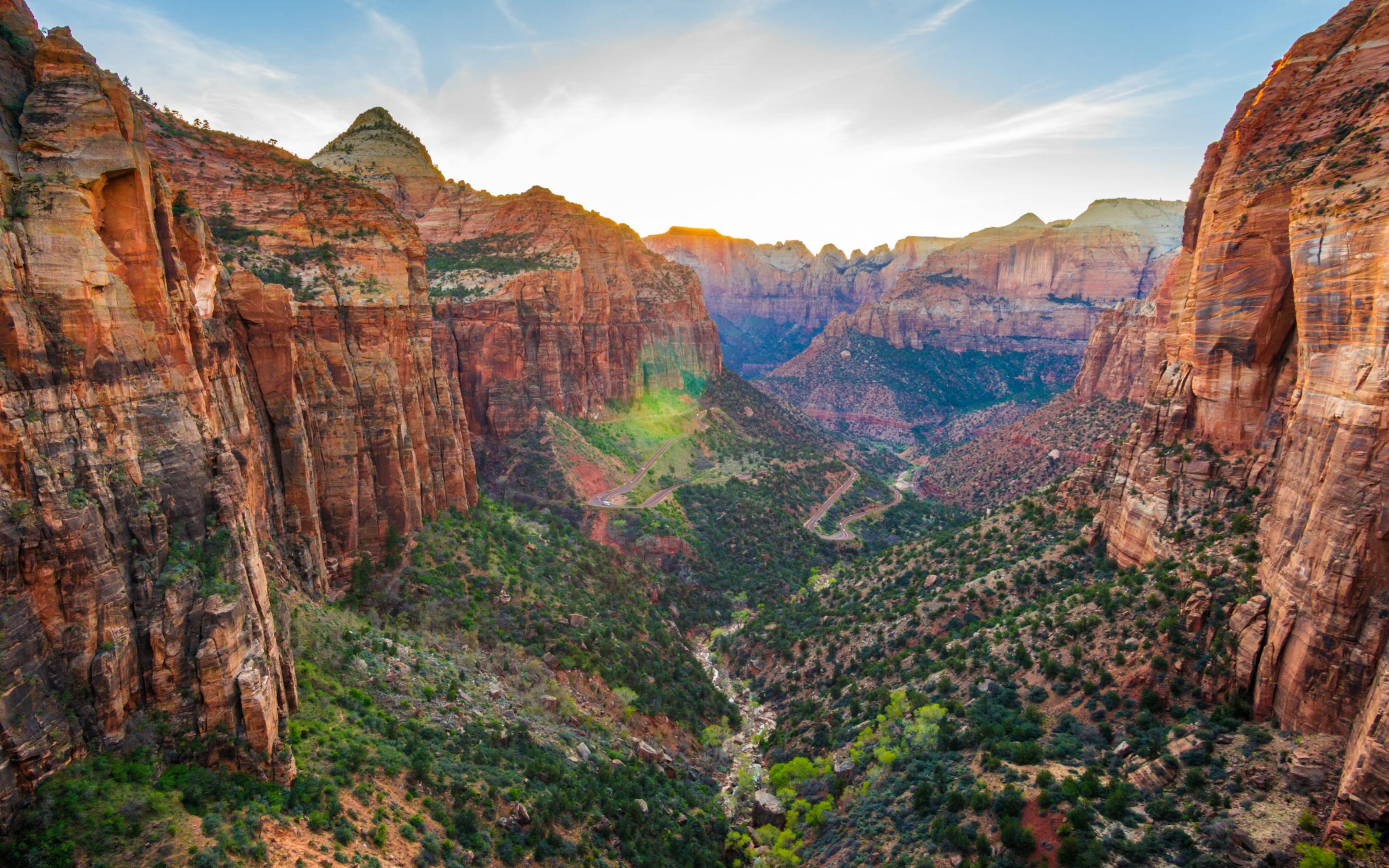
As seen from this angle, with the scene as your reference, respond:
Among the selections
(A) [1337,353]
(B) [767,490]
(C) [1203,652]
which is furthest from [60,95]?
(B) [767,490]

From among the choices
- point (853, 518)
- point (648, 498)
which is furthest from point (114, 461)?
point (853, 518)

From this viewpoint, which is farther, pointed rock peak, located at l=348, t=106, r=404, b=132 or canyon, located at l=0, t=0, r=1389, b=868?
pointed rock peak, located at l=348, t=106, r=404, b=132

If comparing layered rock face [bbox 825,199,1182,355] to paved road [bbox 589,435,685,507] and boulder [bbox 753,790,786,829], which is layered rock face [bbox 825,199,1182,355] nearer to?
paved road [bbox 589,435,685,507]

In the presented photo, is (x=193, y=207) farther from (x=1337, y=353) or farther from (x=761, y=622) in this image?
(x=761, y=622)

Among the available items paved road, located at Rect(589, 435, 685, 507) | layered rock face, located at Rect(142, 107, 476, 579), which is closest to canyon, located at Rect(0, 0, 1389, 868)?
layered rock face, located at Rect(142, 107, 476, 579)

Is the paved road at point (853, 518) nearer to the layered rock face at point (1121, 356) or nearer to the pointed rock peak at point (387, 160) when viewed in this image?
the layered rock face at point (1121, 356)

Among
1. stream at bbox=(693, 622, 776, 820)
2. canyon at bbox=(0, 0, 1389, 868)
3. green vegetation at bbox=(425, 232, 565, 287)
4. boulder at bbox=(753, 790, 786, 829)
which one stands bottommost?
stream at bbox=(693, 622, 776, 820)

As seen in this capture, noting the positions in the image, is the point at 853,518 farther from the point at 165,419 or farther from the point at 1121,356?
the point at 165,419
